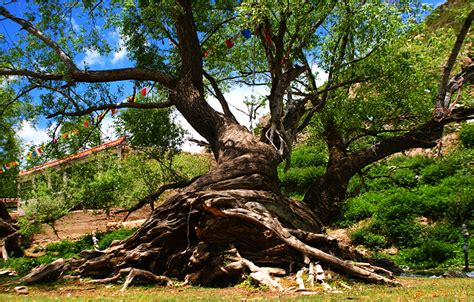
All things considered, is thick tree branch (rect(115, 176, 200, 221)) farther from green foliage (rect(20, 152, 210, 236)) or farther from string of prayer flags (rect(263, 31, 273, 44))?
green foliage (rect(20, 152, 210, 236))

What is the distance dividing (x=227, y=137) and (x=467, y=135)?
67.1ft

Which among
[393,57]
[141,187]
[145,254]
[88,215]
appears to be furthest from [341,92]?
[88,215]

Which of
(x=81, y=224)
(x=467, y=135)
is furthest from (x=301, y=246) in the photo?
(x=81, y=224)

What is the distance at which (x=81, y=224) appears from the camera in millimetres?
28797

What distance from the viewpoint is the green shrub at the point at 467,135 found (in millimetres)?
25089

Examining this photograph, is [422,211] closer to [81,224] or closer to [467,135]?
[467,135]

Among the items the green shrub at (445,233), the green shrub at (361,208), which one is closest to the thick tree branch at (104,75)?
the green shrub at (445,233)

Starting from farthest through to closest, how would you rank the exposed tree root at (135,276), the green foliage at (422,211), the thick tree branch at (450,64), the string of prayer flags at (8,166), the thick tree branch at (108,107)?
the string of prayer flags at (8,166)
the green foliage at (422,211)
the thick tree branch at (108,107)
the thick tree branch at (450,64)
the exposed tree root at (135,276)

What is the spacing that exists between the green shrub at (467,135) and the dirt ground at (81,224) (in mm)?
20349

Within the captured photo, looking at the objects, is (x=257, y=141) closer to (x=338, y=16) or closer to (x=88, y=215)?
(x=338, y=16)

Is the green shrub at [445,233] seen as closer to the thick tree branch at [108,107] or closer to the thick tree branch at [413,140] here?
the thick tree branch at [413,140]

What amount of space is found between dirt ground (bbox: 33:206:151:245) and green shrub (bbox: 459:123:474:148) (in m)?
20.3

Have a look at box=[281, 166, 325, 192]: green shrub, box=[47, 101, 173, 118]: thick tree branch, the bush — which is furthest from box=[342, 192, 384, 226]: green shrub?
box=[47, 101, 173, 118]: thick tree branch

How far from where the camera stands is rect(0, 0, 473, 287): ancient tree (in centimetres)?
841
